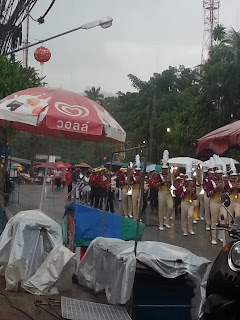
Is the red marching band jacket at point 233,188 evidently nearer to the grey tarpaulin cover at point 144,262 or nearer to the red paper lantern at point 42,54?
the red paper lantern at point 42,54

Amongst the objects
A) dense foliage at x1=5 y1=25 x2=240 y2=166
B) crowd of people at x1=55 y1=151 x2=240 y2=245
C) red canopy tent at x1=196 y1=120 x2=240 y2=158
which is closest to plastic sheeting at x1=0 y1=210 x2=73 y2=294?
red canopy tent at x1=196 y1=120 x2=240 y2=158

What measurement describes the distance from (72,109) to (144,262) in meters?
2.50

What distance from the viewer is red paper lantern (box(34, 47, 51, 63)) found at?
15750mm

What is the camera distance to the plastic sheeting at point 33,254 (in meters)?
6.33

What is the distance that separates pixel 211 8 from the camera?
153 ft

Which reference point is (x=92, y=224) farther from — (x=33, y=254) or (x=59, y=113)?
(x=59, y=113)

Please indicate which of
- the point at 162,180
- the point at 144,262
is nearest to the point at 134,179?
the point at 162,180

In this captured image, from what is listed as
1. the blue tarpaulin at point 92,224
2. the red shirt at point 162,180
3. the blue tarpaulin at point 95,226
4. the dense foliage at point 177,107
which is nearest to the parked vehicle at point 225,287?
the blue tarpaulin at point 95,226

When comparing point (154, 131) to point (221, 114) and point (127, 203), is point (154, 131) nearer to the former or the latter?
point (221, 114)

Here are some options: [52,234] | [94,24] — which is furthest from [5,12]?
[52,234]

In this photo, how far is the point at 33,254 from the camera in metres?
6.52

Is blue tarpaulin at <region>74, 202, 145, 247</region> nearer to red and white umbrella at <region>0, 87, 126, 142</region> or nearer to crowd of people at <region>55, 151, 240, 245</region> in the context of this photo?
red and white umbrella at <region>0, 87, 126, 142</region>

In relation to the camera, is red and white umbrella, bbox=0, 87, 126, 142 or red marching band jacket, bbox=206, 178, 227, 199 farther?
red marching band jacket, bbox=206, 178, 227, 199

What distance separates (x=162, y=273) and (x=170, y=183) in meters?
10.3
